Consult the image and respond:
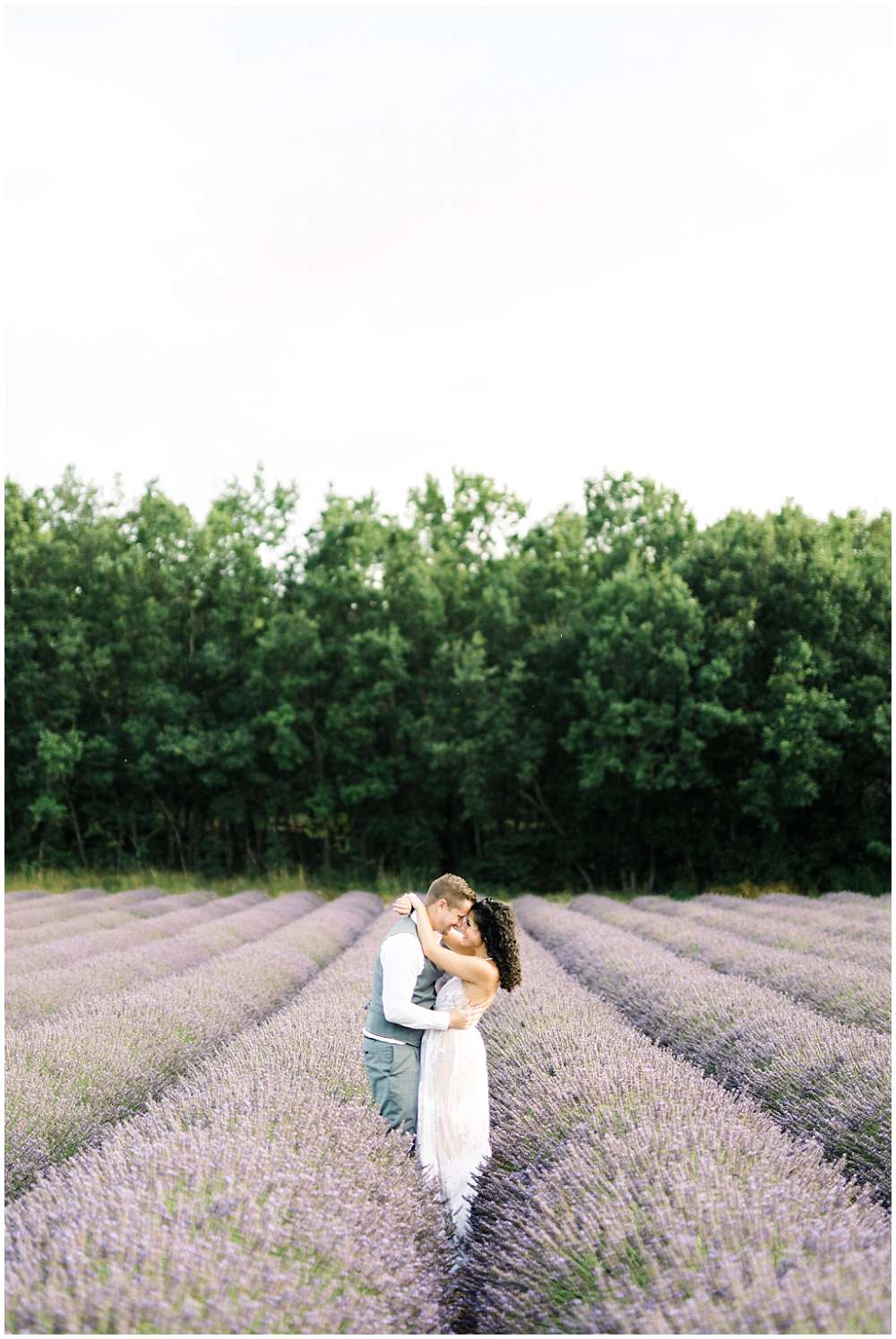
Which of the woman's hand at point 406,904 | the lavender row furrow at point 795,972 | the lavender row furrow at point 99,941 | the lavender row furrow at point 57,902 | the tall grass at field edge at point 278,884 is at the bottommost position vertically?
the tall grass at field edge at point 278,884

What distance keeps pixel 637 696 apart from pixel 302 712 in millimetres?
6982

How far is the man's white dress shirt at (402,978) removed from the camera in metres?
3.25

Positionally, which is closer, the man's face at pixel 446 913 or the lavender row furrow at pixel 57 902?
the man's face at pixel 446 913

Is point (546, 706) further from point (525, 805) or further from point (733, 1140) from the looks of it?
point (733, 1140)

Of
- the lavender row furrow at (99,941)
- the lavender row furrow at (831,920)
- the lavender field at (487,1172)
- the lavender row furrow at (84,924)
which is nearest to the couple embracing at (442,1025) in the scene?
the lavender field at (487,1172)

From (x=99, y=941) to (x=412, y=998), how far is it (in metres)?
6.40

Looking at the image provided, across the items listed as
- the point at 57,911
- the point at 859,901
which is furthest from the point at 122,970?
the point at 859,901

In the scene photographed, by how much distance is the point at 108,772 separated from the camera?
2272 centimetres

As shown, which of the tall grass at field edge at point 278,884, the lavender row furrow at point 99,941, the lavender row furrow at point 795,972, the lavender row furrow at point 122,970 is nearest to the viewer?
the lavender row furrow at point 795,972

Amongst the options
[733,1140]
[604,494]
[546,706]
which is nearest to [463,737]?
[546,706]

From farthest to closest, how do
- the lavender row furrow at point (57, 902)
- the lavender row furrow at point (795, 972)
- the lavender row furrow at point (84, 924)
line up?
the lavender row furrow at point (57, 902) < the lavender row furrow at point (84, 924) < the lavender row furrow at point (795, 972)

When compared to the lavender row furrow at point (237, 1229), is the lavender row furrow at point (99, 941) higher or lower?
lower

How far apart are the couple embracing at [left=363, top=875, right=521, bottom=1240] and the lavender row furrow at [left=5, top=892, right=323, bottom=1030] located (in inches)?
112

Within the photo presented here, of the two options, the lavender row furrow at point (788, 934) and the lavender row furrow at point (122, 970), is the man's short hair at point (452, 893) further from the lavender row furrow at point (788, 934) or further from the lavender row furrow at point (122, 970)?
the lavender row furrow at point (788, 934)
